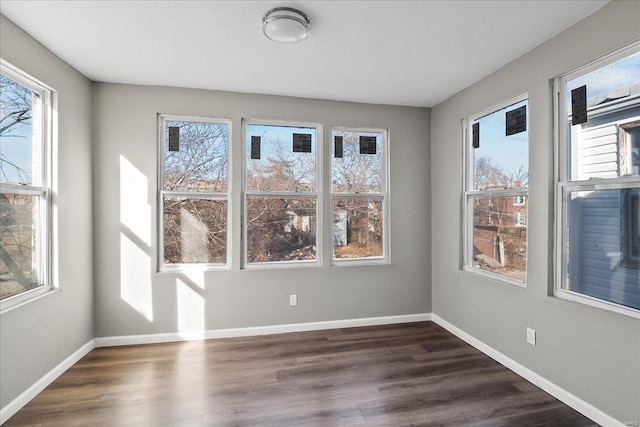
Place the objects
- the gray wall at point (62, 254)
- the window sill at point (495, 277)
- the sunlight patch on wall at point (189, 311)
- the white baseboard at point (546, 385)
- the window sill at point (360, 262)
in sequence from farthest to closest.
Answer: the window sill at point (360, 262), the sunlight patch on wall at point (189, 311), the window sill at point (495, 277), the gray wall at point (62, 254), the white baseboard at point (546, 385)

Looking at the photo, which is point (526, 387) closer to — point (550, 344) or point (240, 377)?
point (550, 344)

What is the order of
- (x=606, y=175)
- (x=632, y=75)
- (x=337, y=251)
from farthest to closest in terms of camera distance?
(x=337, y=251)
(x=606, y=175)
(x=632, y=75)

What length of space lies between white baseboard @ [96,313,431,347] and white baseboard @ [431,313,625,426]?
69 cm

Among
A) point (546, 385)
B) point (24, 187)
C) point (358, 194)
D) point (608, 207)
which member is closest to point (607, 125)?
point (608, 207)

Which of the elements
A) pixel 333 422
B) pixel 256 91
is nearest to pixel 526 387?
pixel 333 422

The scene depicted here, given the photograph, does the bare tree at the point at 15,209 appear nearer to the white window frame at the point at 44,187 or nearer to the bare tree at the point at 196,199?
the white window frame at the point at 44,187

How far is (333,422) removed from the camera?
2.03m

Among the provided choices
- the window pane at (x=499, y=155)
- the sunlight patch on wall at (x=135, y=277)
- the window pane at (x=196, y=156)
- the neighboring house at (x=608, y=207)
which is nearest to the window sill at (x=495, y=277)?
the neighboring house at (x=608, y=207)

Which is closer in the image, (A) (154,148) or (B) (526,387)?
(B) (526,387)

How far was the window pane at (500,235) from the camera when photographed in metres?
2.71

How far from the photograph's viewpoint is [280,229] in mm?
3584

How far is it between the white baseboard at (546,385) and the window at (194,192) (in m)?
2.67

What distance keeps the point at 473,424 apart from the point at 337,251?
2072 millimetres

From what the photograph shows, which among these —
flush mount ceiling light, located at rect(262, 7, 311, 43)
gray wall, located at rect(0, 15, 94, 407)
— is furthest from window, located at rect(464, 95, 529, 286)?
gray wall, located at rect(0, 15, 94, 407)
